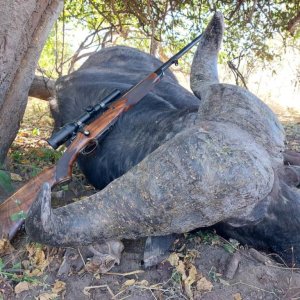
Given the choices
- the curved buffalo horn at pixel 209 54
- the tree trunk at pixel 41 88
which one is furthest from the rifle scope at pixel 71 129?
the tree trunk at pixel 41 88

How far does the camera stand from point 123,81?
3625mm

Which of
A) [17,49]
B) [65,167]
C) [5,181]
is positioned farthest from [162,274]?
[17,49]

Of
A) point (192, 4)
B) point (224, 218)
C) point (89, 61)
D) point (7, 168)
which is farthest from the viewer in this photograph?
point (192, 4)

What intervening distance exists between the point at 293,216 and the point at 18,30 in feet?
6.80

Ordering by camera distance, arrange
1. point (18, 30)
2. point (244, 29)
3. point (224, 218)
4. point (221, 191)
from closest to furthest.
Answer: point (221, 191), point (224, 218), point (18, 30), point (244, 29)

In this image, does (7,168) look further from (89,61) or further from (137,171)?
(137,171)

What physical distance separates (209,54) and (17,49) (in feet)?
4.13

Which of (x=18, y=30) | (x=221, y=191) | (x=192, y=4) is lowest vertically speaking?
(x=221, y=191)

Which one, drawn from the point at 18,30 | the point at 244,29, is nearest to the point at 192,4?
the point at 244,29

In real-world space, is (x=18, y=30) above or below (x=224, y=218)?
above

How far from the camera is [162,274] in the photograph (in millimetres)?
2354

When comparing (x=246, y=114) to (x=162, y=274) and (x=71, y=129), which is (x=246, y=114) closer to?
(x=162, y=274)

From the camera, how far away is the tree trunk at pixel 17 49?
3.03 metres

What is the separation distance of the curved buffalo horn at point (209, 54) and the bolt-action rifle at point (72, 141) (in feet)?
1.08
